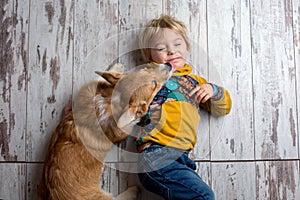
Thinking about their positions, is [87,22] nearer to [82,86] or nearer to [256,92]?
[82,86]

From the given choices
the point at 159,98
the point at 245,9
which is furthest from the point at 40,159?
the point at 245,9

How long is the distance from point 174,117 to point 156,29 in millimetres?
410

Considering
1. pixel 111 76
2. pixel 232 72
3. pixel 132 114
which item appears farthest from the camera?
pixel 232 72

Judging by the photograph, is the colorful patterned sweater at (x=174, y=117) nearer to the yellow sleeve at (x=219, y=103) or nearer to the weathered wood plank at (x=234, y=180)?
the yellow sleeve at (x=219, y=103)

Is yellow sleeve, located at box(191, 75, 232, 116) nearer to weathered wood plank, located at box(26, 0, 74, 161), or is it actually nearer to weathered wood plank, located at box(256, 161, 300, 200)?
weathered wood plank, located at box(256, 161, 300, 200)

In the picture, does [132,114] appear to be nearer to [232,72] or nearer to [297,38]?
[232,72]

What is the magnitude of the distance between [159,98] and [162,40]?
26cm

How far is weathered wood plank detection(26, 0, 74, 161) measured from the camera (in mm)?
1616

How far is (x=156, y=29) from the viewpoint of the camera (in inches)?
61.3

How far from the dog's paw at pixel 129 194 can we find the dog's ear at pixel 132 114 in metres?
0.32

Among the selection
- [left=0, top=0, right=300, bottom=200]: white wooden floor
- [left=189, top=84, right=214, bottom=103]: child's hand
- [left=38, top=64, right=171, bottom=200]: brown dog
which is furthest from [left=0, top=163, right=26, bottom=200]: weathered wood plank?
[left=189, top=84, right=214, bottom=103]: child's hand

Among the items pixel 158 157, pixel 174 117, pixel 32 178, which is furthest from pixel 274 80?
pixel 32 178

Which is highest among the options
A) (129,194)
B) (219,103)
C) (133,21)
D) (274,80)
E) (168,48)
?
(133,21)

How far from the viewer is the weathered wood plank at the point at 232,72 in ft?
5.43
